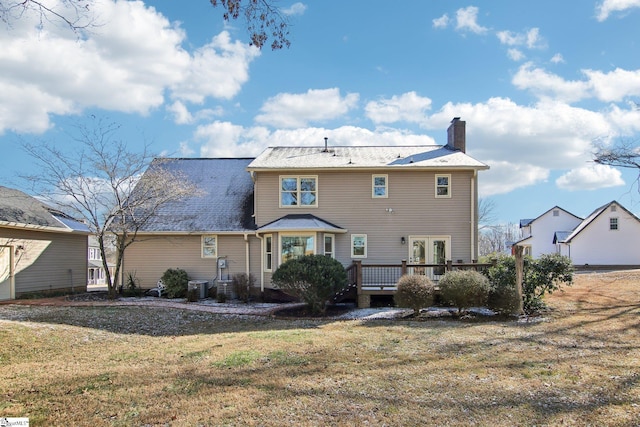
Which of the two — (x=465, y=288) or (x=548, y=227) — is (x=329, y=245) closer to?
(x=465, y=288)

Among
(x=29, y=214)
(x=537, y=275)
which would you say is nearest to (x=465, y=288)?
(x=537, y=275)

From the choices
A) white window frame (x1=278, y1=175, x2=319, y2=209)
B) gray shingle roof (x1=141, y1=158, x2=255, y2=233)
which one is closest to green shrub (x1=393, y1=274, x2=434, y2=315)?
white window frame (x1=278, y1=175, x2=319, y2=209)

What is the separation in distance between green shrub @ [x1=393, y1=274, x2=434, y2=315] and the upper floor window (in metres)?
6.51

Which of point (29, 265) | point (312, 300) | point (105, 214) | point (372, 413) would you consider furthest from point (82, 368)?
point (29, 265)

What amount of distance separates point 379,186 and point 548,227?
3355 cm

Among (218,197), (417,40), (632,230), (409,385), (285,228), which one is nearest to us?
(409,385)

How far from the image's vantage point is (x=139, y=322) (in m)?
11.3

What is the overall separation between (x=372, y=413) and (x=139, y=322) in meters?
8.25

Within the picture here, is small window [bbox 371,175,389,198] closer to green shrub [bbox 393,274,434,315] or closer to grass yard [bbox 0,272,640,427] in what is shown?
green shrub [bbox 393,274,434,315]

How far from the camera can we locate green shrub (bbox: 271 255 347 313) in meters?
13.0

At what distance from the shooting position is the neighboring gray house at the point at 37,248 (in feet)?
52.0

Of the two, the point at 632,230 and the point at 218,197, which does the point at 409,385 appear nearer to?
the point at 218,197

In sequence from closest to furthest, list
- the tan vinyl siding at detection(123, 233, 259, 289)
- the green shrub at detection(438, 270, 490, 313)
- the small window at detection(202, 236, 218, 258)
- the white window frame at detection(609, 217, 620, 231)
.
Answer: the green shrub at detection(438, 270, 490, 313) < the tan vinyl siding at detection(123, 233, 259, 289) < the small window at detection(202, 236, 218, 258) < the white window frame at detection(609, 217, 620, 231)

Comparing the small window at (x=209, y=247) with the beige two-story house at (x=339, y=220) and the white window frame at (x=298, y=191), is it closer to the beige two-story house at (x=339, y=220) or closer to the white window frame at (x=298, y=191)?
the beige two-story house at (x=339, y=220)
